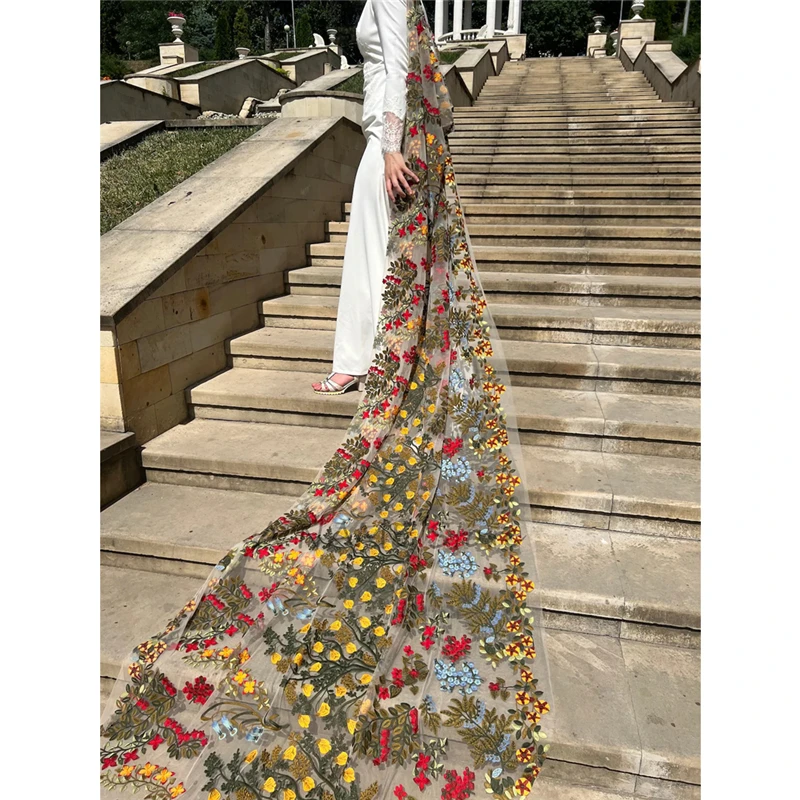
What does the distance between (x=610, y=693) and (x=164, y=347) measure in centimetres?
266

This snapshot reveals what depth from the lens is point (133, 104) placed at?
10.5 metres

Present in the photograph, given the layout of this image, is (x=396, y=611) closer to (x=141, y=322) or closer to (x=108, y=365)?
(x=108, y=365)

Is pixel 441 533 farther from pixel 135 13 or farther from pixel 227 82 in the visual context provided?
pixel 135 13

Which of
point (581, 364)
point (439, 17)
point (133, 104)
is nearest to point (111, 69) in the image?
point (133, 104)

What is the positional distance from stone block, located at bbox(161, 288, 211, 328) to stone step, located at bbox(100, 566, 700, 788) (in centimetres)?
153

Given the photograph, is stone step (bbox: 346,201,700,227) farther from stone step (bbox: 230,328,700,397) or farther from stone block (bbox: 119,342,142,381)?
stone block (bbox: 119,342,142,381)

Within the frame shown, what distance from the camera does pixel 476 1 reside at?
119 feet

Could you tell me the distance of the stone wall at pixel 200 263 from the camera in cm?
285

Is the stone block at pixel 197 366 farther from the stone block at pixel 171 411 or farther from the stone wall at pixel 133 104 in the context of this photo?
the stone wall at pixel 133 104

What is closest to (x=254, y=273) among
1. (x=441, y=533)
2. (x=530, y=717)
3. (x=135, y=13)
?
(x=441, y=533)

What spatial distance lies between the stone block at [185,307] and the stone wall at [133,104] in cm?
866

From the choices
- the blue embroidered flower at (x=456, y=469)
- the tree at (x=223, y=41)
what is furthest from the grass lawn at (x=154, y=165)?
the tree at (x=223, y=41)

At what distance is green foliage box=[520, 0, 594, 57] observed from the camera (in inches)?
1559

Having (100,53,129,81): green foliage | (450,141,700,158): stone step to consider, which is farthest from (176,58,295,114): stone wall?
(450,141,700,158): stone step
